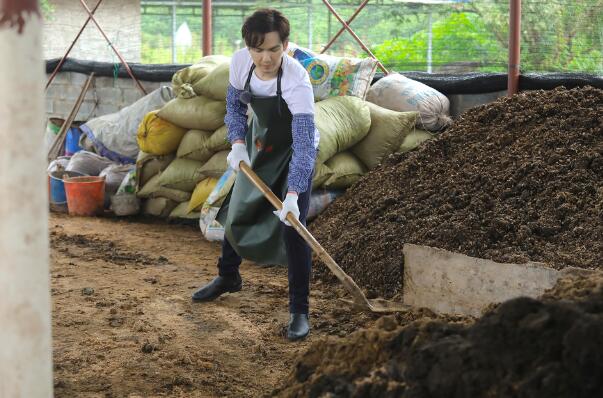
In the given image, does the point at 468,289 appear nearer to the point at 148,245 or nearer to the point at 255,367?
the point at 255,367

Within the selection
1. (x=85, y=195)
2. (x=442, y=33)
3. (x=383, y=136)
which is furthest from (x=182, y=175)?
(x=442, y=33)

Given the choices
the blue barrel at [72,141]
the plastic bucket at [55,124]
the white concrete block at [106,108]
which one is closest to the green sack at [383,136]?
the white concrete block at [106,108]

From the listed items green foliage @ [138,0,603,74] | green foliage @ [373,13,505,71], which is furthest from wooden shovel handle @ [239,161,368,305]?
green foliage @ [373,13,505,71]

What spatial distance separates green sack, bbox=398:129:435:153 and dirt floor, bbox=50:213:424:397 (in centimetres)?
127

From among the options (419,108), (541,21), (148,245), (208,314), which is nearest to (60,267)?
(148,245)

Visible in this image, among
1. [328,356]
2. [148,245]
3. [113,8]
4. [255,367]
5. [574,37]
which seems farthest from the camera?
[113,8]

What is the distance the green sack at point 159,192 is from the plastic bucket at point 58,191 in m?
0.83

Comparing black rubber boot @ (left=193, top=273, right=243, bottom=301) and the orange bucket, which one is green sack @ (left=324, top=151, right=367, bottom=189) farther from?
the orange bucket

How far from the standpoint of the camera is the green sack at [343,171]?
17.5 ft

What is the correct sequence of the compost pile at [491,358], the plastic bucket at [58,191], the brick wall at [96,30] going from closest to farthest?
1. the compost pile at [491,358]
2. the plastic bucket at [58,191]
3. the brick wall at [96,30]

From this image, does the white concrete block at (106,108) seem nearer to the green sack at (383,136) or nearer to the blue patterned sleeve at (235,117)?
the green sack at (383,136)

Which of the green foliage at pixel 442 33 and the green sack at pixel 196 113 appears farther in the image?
the green foliage at pixel 442 33

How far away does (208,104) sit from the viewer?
19.0 feet

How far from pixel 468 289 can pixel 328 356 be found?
1120mm
